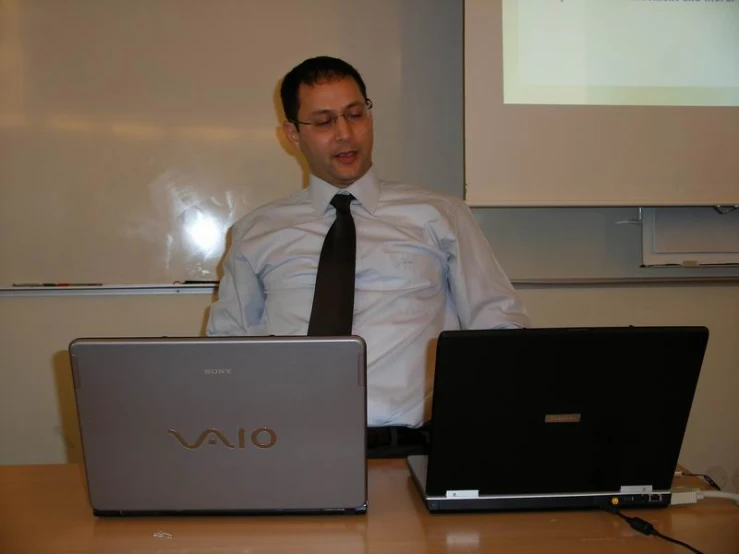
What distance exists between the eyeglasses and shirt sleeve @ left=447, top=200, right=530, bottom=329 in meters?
0.34

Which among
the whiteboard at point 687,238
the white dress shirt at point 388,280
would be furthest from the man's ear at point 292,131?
the whiteboard at point 687,238

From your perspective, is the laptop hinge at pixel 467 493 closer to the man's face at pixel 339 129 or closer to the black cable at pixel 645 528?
the black cable at pixel 645 528

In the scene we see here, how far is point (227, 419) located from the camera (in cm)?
95

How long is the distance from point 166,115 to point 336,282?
1167mm

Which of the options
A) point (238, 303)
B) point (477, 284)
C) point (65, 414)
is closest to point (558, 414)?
point (477, 284)

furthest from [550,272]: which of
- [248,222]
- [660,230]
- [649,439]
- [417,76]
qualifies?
[649,439]

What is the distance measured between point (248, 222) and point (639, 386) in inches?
47.1

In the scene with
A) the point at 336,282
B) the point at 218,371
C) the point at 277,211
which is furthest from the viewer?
the point at 277,211

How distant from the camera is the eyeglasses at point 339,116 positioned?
1.70 m

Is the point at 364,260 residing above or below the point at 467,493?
above

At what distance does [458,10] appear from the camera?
2424 mm

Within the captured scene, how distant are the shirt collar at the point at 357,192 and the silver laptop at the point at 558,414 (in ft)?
2.79

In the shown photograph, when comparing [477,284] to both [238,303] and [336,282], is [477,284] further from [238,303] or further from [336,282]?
[238,303]

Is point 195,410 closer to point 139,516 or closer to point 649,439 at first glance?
point 139,516
